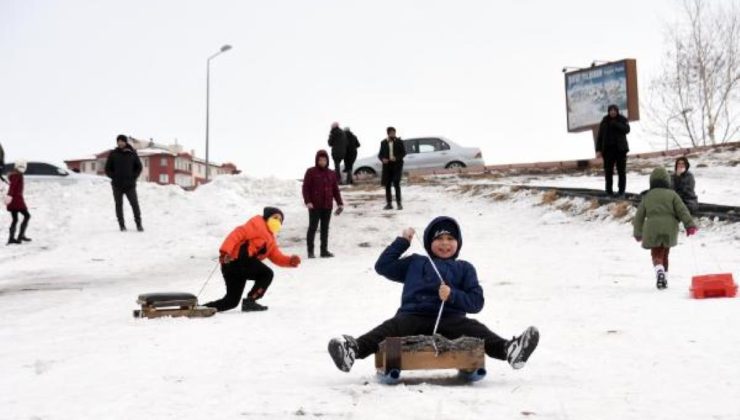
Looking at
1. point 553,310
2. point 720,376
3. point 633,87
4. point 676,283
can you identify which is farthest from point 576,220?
point 633,87

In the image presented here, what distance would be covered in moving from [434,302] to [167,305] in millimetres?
3863

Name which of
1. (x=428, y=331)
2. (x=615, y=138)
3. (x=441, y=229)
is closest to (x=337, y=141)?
(x=615, y=138)

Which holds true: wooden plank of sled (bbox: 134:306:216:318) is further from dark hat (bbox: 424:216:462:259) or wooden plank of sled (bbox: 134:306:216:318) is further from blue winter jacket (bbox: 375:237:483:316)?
dark hat (bbox: 424:216:462:259)

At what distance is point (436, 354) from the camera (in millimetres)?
4785

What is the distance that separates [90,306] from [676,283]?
7052 millimetres

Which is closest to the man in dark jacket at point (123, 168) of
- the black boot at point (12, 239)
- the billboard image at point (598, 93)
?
the black boot at point (12, 239)

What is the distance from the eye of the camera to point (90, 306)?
30.6ft

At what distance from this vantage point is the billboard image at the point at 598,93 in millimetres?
33938

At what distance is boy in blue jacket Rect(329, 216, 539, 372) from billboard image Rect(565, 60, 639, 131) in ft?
100.0

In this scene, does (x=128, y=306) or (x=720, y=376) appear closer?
(x=720, y=376)

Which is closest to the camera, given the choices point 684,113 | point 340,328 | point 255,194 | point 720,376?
point 720,376

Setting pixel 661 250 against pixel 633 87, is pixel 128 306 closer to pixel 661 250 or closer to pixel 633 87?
pixel 661 250

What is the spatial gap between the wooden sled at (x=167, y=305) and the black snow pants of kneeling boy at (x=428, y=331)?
3.56 m

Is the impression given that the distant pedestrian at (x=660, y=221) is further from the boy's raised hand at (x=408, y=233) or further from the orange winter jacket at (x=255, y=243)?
the boy's raised hand at (x=408, y=233)
